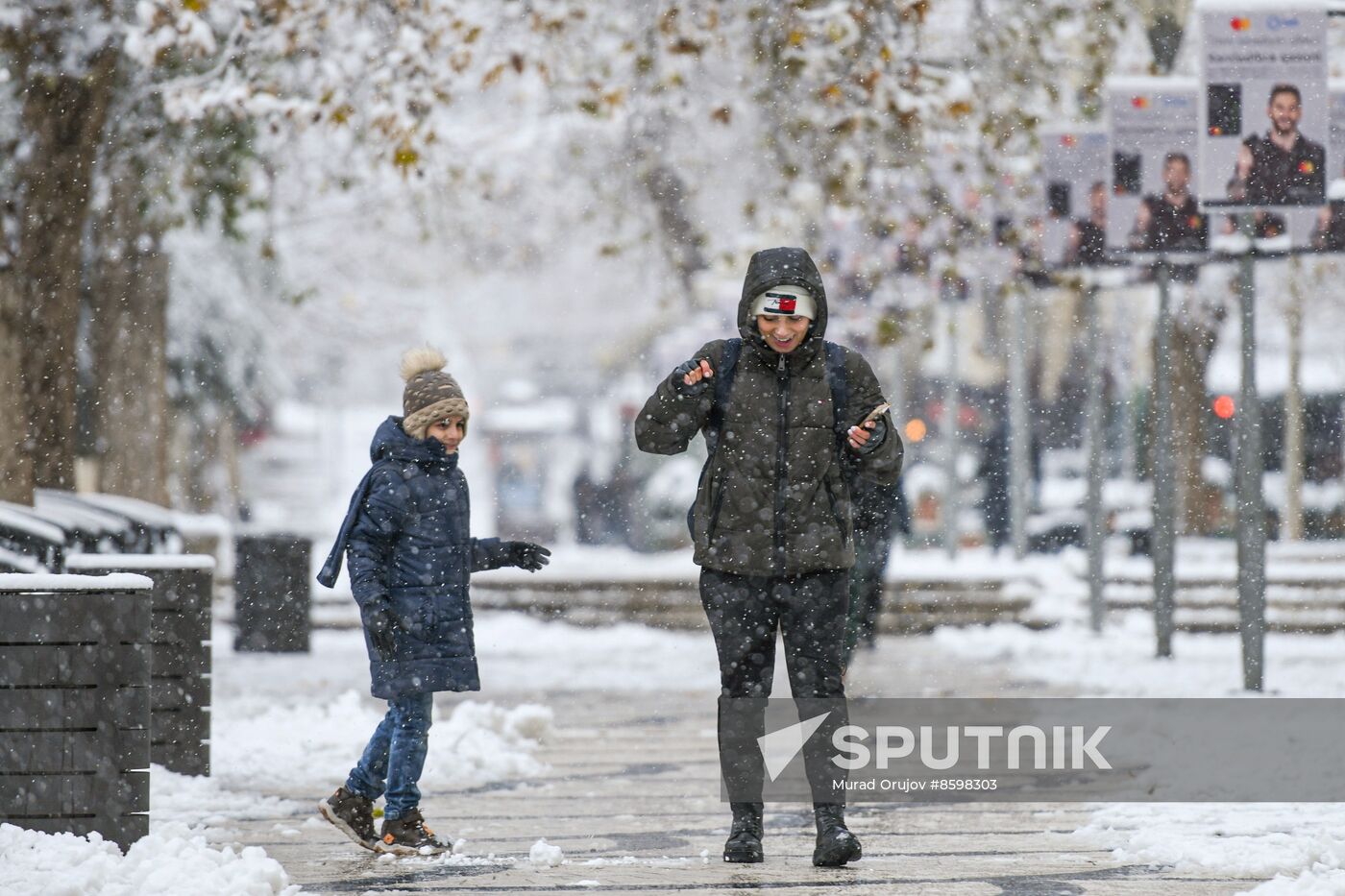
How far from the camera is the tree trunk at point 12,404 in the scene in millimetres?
13445

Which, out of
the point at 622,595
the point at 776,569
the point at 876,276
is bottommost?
the point at 622,595

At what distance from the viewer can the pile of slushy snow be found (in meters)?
5.97

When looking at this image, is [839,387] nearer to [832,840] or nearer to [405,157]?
[832,840]

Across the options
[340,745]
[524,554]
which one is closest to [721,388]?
[524,554]

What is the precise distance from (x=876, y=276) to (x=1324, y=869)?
452 inches

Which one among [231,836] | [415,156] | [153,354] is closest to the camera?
[231,836]

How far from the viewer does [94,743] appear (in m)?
6.54

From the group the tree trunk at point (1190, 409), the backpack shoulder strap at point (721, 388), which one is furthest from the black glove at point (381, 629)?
the tree trunk at point (1190, 409)

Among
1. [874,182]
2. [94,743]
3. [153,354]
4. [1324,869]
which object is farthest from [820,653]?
[153,354]

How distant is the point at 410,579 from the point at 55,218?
7.76 meters

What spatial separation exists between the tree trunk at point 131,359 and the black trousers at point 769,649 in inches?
608

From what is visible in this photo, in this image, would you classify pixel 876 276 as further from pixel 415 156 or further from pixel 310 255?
pixel 310 255

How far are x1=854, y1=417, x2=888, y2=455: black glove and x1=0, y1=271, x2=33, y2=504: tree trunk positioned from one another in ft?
26.6

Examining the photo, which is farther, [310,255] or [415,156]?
[310,255]
